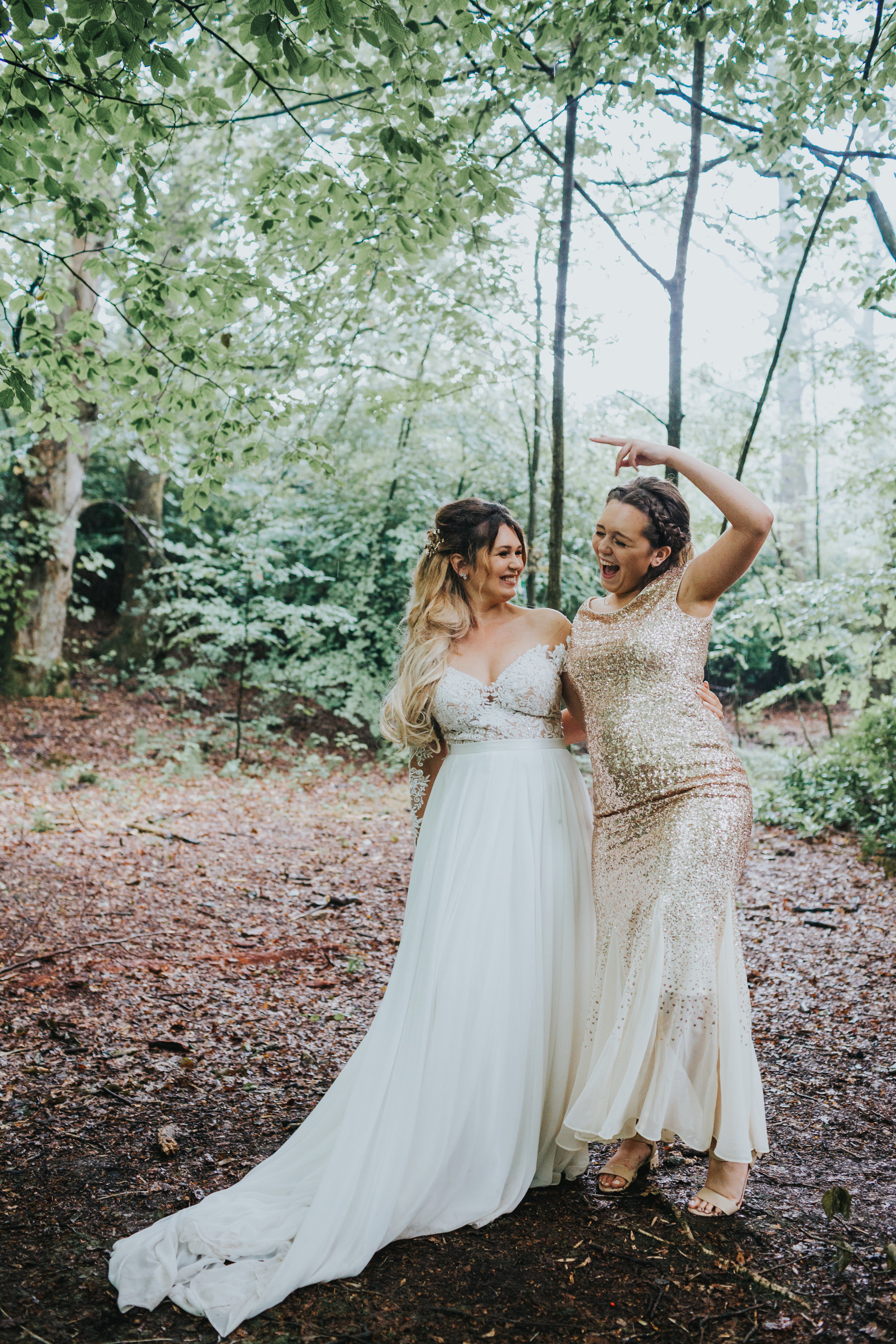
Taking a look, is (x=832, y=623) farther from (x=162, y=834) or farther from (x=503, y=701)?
(x=503, y=701)

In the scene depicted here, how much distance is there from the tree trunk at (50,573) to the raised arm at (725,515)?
9.96 meters

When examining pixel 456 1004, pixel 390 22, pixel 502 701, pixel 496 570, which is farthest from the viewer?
pixel 390 22

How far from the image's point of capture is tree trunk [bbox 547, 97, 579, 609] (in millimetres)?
5629

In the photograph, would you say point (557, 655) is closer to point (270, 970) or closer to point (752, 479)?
point (270, 970)

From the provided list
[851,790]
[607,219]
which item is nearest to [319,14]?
[607,219]

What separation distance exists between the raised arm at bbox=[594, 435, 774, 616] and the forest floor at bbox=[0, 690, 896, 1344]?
5.92ft

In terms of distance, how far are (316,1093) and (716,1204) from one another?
161cm

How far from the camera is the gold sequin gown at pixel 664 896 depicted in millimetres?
2664

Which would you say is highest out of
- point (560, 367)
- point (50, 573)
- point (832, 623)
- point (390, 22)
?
point (390, 22)

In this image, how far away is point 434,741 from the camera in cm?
325

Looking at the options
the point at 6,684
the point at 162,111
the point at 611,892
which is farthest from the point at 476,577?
the point at 6,684

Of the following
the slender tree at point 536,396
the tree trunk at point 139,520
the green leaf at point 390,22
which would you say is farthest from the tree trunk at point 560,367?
the tree trunk at point 139,520

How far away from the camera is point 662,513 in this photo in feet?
9.57

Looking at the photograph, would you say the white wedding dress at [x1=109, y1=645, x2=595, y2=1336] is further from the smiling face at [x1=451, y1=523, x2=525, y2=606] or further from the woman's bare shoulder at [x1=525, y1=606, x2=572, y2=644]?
the smiling face at [x1=451, y1=523, x2=525, y2=606]
